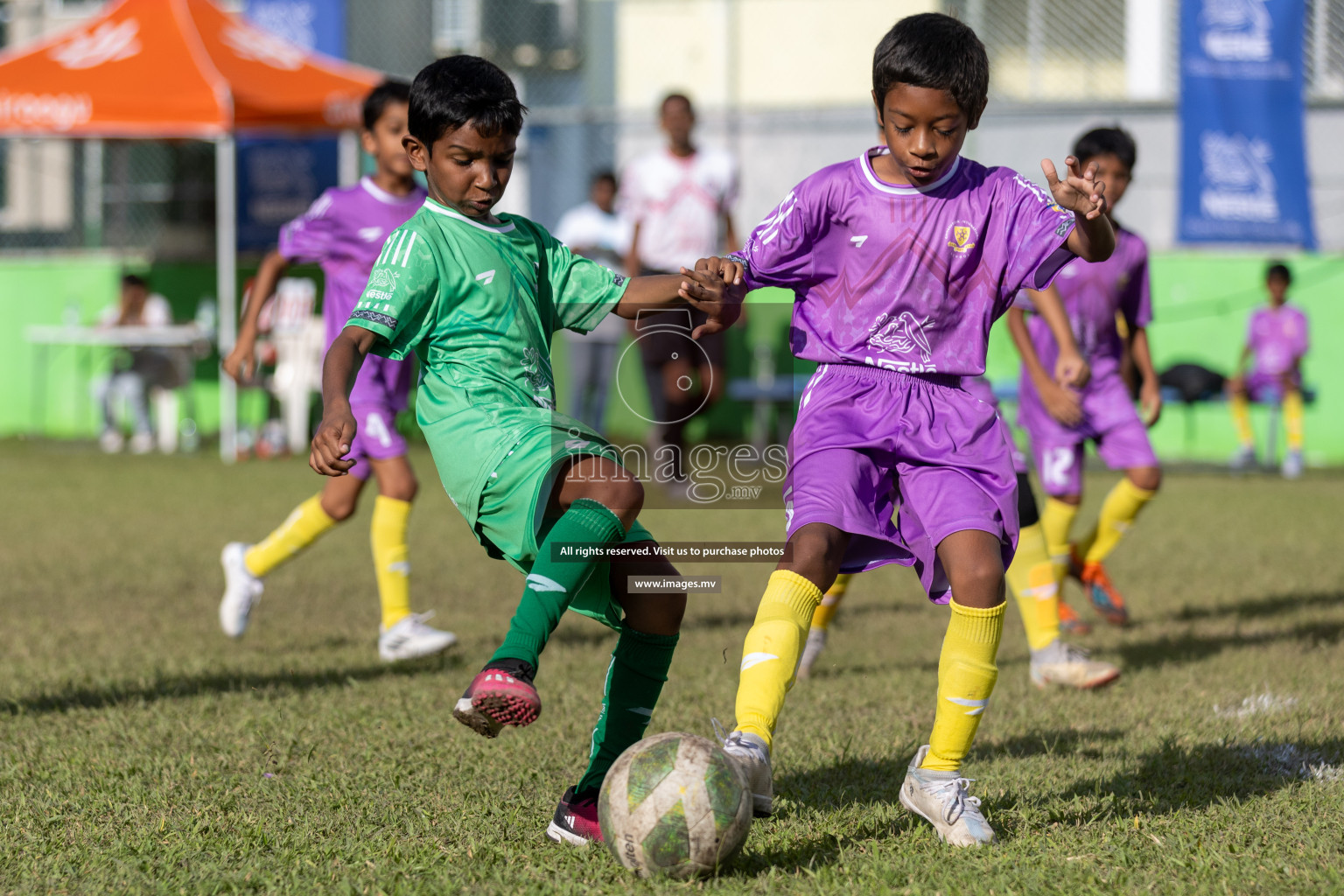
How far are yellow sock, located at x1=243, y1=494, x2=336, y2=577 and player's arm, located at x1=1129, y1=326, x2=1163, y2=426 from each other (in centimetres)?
331

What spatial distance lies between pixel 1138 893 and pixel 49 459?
456 inches

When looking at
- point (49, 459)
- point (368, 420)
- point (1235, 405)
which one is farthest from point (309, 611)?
point (1235, 405)

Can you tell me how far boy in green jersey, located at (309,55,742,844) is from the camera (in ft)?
10.00

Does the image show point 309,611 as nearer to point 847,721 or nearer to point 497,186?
point 847,721

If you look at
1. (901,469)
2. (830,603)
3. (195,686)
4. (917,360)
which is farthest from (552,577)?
(195,686)

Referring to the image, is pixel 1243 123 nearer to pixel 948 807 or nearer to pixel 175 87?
pixel 175 87

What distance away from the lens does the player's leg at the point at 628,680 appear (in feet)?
10.4

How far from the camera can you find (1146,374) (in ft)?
19.9

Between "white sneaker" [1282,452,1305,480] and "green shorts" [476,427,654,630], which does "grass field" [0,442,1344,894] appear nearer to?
"green shorts" [476,427,654,630]

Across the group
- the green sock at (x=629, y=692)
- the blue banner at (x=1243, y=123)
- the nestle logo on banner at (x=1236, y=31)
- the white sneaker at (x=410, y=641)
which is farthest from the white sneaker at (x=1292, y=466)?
the green sock at (x=629, y=692)

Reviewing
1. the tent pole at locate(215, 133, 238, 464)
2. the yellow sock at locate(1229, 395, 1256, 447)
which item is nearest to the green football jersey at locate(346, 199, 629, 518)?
the tent pole at locate(215, 133, 238, 464)

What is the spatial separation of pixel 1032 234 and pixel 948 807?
1.27 meters

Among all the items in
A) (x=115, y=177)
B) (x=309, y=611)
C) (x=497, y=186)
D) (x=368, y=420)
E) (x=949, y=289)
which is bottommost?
(x=309, y=611)

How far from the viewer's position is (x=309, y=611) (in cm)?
634
